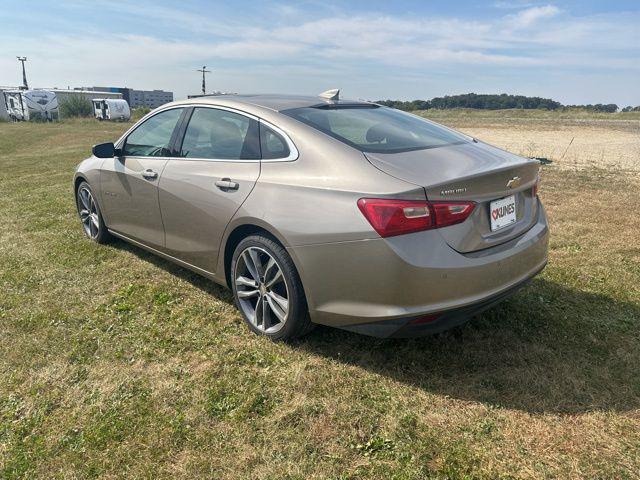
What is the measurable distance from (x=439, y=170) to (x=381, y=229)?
0.50 metres

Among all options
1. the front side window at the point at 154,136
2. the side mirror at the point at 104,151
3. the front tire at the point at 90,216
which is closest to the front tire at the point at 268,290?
the front side window at the point at 154,136

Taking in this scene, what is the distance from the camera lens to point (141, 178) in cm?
404

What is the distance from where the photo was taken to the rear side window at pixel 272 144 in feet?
9.91

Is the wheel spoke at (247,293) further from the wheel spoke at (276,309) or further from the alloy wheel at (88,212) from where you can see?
the alloy wheel at (88,212)

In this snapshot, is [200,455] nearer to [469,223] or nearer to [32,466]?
[32,466]

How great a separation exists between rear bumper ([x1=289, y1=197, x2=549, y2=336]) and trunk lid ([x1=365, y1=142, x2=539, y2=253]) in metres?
0.08

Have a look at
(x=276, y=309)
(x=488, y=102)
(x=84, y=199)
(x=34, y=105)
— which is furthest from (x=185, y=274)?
(x=488, y=102)

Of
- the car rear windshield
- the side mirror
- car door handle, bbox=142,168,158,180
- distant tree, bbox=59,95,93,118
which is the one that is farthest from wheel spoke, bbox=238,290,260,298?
distant tree, bbox=59,95,93,118

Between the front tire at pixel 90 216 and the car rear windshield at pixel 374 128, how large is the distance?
9.18 feet

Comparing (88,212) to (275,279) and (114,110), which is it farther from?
(114,110)

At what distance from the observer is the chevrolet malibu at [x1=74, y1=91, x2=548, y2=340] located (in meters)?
2.46

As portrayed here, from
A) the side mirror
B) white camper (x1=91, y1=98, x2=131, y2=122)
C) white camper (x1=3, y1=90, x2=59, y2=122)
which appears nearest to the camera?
the side mirror

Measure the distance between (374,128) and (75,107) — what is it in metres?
64.7

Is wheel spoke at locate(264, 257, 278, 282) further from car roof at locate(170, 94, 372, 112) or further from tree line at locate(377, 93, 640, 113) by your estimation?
tree line at locate(377, 93, 640, 113)
